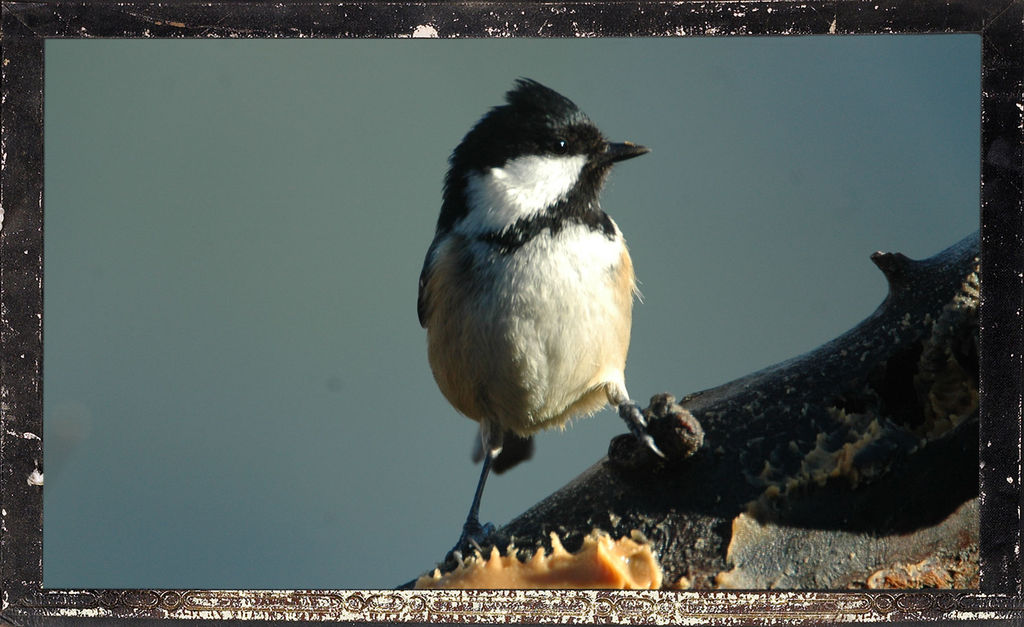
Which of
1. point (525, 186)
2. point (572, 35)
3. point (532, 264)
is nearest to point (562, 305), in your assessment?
point (532, 264)

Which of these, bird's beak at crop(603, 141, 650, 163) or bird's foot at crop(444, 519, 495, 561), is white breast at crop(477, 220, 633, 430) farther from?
bird's foot at crop(444, 519, 495, 561)

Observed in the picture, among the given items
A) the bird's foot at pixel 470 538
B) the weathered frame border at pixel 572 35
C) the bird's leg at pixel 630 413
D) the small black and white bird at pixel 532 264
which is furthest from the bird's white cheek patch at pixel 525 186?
the bird's foot at pixel 470 538

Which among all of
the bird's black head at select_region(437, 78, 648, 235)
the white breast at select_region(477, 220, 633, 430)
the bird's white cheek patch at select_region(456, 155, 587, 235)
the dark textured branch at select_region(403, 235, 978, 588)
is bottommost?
the dark textured branch at select_region(403, 235, 978, 588)

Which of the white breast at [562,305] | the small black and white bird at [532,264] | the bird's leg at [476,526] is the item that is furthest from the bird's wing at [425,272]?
the bird's leg at [476,526]

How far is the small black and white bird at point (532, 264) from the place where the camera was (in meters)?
1.11

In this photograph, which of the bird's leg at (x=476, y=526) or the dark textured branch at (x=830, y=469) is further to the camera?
the bird's leg at (x=476, y=526)

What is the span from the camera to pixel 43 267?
1122 millimetres

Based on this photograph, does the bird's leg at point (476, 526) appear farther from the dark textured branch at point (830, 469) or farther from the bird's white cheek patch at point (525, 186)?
the bird's white cheek patch at point (525, 186)

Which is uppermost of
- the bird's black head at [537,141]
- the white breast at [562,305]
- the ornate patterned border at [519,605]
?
the bird's black head at [537,141]

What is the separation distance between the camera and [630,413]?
1.14 metres

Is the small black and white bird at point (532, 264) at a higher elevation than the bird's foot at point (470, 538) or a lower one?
higher

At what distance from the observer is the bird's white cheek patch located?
44.3 inches

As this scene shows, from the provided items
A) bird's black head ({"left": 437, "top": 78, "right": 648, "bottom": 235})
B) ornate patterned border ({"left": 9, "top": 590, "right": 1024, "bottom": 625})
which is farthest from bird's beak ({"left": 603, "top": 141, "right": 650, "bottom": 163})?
ornate patterned border ({"left": 9, "top": 590, "right": 1024, "bottom": 625})

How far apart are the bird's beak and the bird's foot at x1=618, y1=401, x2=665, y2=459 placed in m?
0.35
